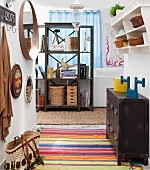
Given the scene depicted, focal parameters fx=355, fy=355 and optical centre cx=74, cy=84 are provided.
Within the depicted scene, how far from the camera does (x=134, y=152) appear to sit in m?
3.65

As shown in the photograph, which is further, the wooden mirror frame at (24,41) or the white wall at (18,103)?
the wooden mirror frame at (24,41)

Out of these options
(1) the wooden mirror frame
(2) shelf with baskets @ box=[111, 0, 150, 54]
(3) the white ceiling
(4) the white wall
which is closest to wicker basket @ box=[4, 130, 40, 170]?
(4) the white wall

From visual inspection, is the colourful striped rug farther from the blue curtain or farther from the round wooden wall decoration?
the blue curtain

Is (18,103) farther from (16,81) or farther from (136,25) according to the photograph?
(136,25)

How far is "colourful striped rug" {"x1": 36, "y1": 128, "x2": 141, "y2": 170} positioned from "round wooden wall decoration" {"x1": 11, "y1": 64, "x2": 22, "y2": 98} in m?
0.79

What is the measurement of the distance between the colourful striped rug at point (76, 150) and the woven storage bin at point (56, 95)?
180cm

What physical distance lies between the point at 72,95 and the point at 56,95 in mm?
327

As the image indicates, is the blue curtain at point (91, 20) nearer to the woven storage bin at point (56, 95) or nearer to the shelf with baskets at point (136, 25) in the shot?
the woven storage bin at point (56, 95)

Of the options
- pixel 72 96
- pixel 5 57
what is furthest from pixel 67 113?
pixel 5 57

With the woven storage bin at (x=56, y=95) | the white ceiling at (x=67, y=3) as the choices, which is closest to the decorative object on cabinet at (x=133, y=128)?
the woven storage bin at (x=56, y=95)

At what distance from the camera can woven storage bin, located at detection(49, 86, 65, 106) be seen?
7238 mm

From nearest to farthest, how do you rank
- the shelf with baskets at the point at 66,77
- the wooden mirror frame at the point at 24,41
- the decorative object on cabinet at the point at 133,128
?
the decorative object on cabinet at the point at 133,128 → the wooden mirror frame at the point at 24,41 → the shelf with baskets at the point at 66,77

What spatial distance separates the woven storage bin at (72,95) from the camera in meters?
7.22

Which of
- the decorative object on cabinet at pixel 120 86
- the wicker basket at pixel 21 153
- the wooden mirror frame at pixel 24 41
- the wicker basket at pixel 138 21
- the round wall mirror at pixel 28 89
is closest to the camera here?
the wicker basket at pixel 21 153
